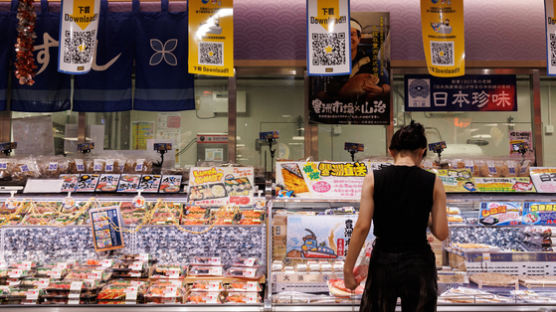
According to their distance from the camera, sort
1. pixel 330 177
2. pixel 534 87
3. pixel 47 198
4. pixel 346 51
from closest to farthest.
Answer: pixel 330 177 → pixel 47 198 → pixel 346 51 → pixel 534 87

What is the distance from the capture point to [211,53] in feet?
16.0

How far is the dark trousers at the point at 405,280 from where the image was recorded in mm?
2381

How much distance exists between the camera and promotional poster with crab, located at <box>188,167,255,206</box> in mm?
3863

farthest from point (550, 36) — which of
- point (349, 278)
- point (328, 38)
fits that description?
point (349, 278)

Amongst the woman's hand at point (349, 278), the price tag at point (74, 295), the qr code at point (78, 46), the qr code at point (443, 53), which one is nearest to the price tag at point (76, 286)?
the price tag at point (74, 295)

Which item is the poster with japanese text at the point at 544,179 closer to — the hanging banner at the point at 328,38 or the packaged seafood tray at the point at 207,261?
the hanging banner at the point at 328,38

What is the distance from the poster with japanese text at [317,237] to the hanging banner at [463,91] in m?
3.37

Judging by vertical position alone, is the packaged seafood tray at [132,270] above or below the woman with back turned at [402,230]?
below

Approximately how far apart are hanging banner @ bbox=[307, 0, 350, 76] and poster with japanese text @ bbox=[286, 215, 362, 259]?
1.94 meters

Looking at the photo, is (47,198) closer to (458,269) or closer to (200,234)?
(200,234)

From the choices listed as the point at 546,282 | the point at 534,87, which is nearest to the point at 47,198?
the point at 546,282

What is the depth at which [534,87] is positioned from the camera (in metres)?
6.15

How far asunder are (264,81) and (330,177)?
10.6 feet

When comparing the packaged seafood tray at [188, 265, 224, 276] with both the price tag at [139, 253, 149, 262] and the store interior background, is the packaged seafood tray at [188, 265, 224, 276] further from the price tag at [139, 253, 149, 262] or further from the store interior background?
the store interior background
